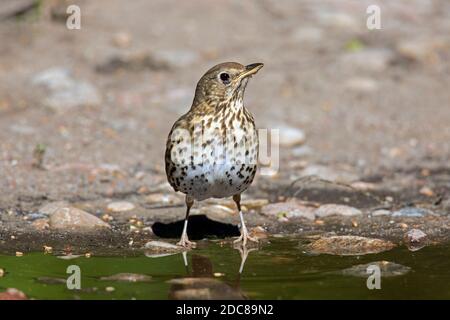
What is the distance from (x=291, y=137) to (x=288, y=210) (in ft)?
9.49

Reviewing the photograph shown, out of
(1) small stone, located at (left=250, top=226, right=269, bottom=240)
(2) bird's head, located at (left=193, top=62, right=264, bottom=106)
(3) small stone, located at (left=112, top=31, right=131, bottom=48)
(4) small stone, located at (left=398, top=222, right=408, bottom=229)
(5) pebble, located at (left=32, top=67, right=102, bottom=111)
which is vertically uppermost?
(3) small stone, located at (left=112, top=31, right=131, bottom=48)

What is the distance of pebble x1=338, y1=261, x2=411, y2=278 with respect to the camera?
6762 mm

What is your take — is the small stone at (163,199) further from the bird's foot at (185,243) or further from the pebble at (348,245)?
the pebble at (348,245)

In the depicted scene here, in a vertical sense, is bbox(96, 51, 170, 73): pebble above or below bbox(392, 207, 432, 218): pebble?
above

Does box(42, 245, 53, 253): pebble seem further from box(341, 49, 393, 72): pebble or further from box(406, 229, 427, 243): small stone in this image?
box(341, 49, 393, 72): pebble

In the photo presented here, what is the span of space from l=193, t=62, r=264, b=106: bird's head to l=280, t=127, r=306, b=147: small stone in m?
4.03

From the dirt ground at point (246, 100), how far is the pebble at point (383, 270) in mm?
1195

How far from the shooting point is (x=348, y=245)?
764 cm

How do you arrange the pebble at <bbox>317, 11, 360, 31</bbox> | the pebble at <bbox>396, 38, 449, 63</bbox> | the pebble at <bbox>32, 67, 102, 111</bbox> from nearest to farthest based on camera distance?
the pebble at <bbox>32, 67, 102, 111</bbox> → the pebble at <bbox>396, 38, 449, 63</bbox> → the pebble at <bbox>317, 11, 360, 31</bbox>

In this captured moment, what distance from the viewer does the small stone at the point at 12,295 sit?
6023 millimetres

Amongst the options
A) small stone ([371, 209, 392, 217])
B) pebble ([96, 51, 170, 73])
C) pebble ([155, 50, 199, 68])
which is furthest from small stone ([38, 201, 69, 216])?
pebble ([155, 50, 199, 68])

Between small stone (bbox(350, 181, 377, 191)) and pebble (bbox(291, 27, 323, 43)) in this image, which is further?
pebble (bbox(291, 27, 323, 43))

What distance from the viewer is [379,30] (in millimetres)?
15047

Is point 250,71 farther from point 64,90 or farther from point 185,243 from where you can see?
point 64,90
